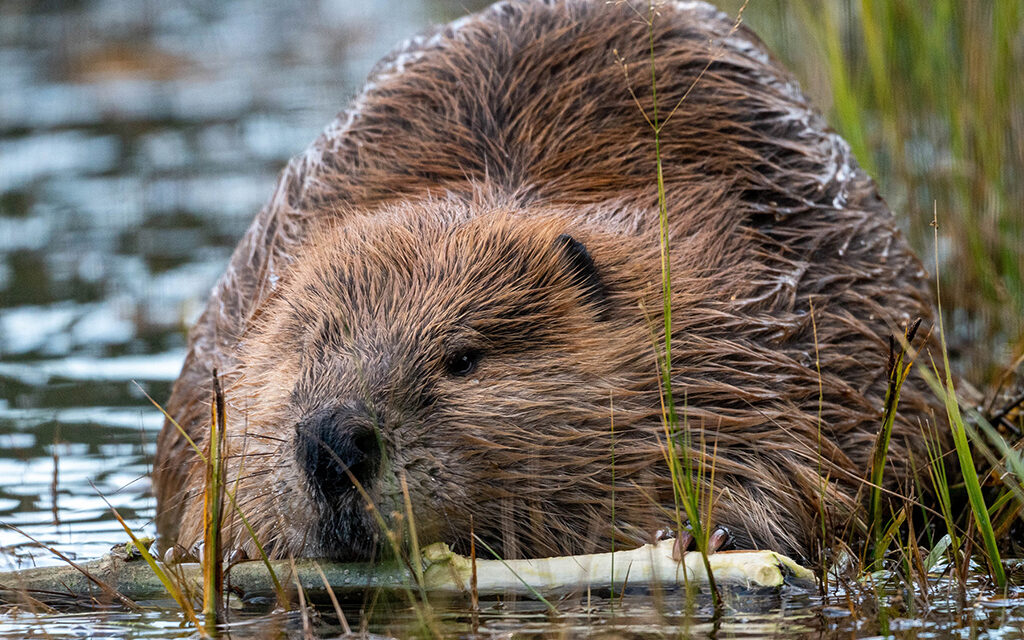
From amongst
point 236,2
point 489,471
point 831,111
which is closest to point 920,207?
point 831,111

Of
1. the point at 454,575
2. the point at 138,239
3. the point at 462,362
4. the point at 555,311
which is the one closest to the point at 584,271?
the point at 555,311

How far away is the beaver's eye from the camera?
10.1 feet

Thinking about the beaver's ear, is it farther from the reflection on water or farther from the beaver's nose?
the reflection on water

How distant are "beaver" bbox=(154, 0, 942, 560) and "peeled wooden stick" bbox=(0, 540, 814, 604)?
63 mm

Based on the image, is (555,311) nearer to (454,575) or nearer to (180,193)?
(454,575)

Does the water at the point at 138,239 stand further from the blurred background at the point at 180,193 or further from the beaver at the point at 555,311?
the beaver at the point at 555,311

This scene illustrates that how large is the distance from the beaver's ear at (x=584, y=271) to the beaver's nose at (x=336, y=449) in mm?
654

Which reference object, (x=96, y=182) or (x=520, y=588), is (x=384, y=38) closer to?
(x=96, y=182)

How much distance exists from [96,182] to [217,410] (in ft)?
17.1

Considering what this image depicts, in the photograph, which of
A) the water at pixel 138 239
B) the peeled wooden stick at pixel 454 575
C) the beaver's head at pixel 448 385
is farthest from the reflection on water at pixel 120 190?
the beaver's head at pixel 448 385

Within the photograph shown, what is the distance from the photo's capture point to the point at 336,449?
2.76 meters

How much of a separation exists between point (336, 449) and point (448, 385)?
36 centimetres

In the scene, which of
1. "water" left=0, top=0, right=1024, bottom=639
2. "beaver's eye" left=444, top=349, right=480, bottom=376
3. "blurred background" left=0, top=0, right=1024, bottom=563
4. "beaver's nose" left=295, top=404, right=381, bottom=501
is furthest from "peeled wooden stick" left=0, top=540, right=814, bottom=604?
"blurred background" left=0, top=0, right=1024, bottom=563

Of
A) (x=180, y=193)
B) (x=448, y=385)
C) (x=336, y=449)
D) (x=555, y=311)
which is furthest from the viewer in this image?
(x=180, y=193)
